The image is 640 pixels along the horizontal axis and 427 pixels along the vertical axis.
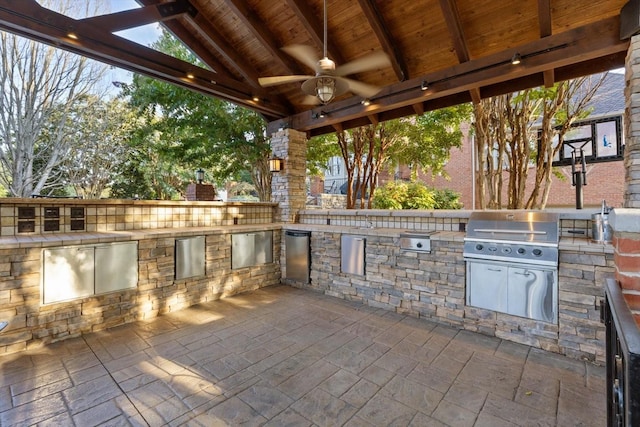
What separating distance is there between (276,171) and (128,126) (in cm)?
533

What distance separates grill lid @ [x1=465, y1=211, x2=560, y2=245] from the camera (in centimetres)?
324

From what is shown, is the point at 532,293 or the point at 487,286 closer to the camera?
the point at 532,293

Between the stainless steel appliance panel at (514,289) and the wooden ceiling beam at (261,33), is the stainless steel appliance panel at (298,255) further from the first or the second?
the wooden ceiling beam at (261,33)

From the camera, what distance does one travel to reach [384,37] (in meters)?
4.27

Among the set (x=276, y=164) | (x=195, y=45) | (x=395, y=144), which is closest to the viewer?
(x=195, y=45)

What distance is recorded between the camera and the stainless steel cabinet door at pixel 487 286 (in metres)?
3.37

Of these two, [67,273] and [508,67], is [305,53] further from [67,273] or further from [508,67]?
[67,273]

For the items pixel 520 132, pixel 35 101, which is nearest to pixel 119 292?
pixel 35 101

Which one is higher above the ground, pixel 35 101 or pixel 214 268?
pixel 35 101

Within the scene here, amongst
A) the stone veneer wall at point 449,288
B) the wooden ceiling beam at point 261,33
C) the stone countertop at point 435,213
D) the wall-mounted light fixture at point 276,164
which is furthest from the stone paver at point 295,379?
the wooden ceiling beam at point 261,33

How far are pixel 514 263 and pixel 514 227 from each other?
0.45m

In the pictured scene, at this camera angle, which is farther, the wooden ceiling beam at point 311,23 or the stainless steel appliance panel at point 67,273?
the wooden ceiling beam at point 311,23

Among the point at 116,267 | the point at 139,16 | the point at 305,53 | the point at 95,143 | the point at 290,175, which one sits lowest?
the point at 116,267

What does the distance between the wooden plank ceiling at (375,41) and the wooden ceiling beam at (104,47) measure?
1 cm
